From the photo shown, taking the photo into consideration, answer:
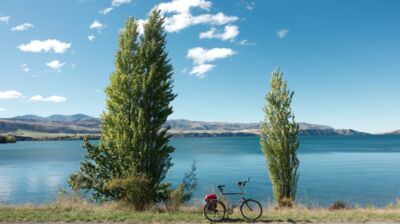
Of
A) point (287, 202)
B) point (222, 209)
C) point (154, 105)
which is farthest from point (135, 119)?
point (287, 202)

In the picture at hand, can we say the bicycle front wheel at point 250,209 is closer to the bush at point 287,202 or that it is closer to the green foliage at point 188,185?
the green foliage at point 188,185

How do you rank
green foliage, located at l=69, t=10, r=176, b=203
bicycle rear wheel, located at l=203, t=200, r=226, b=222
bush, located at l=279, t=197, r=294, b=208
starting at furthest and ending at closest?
bush, located at l=279, t=197, r=294, b=208
green foliage, located at l=69, t=10, r=176, b=203
bicycle rear wheel, located at l=203, t=200, r=226, b=222

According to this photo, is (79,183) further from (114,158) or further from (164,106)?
(164,106)

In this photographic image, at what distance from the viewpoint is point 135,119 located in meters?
21.0

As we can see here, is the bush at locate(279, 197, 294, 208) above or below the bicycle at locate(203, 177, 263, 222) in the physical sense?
below

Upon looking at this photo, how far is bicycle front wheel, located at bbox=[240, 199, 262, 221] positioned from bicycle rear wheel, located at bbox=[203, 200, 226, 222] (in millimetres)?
852

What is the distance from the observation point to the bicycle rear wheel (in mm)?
15648

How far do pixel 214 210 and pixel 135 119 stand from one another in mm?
7822

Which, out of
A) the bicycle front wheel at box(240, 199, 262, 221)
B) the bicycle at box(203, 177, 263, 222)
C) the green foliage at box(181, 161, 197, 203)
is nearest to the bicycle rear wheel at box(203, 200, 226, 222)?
the bicycle at box(203, 177, 263, 222)

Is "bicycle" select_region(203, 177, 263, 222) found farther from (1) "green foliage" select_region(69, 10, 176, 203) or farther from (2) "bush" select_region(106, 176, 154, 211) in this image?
(1) "green foliage" select_region(69, 10, 176, 203)

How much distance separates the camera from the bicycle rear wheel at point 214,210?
15.6 meters

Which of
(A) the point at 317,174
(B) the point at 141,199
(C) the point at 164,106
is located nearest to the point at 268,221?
(B) the point at 141,199

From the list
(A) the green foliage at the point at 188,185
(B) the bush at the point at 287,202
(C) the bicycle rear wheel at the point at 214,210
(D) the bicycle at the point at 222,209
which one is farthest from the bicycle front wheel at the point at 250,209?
(B) the bush at the point at 287,202

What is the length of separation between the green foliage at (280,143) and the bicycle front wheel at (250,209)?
28.1ft
